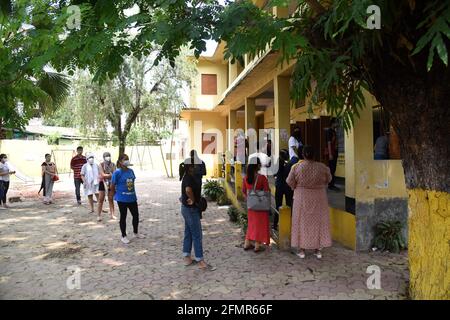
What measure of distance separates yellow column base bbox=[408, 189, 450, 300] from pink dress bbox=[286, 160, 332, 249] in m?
1.61

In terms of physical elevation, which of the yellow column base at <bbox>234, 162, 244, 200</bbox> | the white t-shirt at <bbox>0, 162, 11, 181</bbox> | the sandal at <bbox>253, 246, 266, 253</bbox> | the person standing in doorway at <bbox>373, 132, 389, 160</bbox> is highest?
the person standing in doorway at <bbox>373, 132, 389, 160</bbox>

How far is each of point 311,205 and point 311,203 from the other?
0.10ft

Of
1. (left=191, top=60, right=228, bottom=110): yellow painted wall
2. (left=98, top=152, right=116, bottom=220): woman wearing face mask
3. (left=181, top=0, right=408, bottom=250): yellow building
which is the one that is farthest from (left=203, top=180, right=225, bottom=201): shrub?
(left=191, top=60, right=228, bottom=110): yellow painted wall

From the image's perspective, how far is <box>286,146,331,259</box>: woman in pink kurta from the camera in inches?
208

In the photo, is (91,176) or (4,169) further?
(4,169)

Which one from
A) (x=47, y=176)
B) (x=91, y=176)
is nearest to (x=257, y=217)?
(x=91, y=176)

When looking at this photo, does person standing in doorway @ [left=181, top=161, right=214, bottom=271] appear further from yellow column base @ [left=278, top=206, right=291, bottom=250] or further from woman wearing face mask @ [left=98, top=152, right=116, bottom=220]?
woman wearing face mask @ [left=98, top=152, right=116, bottom=220]

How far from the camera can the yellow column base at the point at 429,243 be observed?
3446 mm

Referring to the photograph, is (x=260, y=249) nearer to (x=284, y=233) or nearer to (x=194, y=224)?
(x=284, y=233)

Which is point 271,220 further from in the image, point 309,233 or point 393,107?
point 393,107

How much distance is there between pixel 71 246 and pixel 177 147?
18.2 m

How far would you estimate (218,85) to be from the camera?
61.0ft

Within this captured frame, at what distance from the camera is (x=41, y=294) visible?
4.39 meters

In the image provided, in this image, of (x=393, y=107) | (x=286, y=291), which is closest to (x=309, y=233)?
(x=286, y=291)
